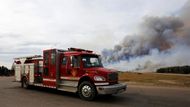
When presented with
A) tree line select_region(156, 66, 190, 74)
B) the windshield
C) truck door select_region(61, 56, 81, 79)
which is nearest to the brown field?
the windshield

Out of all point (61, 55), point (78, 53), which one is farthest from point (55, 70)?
point (78, 53)

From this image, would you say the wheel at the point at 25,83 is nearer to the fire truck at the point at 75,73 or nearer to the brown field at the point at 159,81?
the fire truck at the point at 75,73

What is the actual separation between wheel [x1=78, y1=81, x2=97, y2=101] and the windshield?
0.97 metres

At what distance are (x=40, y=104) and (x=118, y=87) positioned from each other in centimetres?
382

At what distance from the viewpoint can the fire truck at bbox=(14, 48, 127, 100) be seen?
12820 mm

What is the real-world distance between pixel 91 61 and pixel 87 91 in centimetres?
170

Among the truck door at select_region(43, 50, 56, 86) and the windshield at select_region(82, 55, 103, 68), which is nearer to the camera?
the windshield at select_region(82, 55, 103, 68)

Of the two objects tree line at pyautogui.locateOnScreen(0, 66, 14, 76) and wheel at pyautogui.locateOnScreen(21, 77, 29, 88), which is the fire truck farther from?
tree line at pyautogui.locateOnScreen(0, 66, 14, 76)

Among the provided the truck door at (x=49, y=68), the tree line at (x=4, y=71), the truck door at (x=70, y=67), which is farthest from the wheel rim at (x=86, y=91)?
the tree line at (x=4, y=71)

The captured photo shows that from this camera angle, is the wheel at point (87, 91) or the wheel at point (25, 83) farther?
the wheel at point (25, 83)

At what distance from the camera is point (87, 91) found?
13086mm

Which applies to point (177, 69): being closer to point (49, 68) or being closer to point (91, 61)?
point (49, 68)

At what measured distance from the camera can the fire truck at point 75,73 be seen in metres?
12.8

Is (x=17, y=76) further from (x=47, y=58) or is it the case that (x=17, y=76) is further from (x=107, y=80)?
(x=107, y=80)
